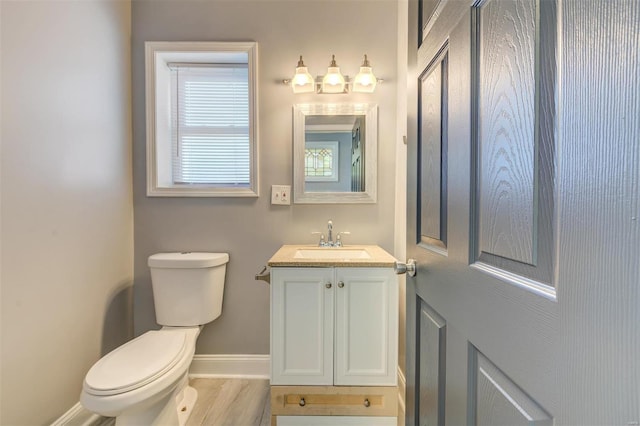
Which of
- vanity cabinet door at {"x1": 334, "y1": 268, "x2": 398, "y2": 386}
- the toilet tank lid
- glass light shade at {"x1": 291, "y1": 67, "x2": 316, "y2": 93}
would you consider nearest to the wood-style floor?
vanity cabinet door at {"x1": 334, "y1": 268, "x2": 398, "y2": 386}

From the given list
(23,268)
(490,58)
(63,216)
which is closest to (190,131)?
(63,216)

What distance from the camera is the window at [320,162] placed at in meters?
1.90

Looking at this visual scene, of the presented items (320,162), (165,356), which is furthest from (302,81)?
(165,356)

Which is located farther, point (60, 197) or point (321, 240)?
point (321, 240)

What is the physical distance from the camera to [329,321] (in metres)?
1.39

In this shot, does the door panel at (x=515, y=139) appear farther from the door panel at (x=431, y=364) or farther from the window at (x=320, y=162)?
the window at (x=320, y=162)

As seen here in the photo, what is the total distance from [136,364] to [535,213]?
147 cm

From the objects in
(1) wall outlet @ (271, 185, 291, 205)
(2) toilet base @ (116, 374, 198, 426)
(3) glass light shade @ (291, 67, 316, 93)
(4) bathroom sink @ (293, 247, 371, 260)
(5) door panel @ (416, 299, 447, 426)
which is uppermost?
(3) glass light shade @ (291, 67, 316, 93)

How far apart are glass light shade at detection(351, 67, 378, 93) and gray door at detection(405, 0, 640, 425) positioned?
1030 mm

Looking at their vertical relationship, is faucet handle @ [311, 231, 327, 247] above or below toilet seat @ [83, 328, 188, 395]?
above

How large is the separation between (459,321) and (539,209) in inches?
12.2

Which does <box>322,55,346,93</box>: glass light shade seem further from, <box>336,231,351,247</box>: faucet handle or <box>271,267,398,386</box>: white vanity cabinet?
<box>271,267,398,386</box>: white vanity cabinet

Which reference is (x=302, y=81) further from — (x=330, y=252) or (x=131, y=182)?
(x=131, y=182)

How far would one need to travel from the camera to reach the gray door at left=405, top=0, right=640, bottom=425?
1.01ft
